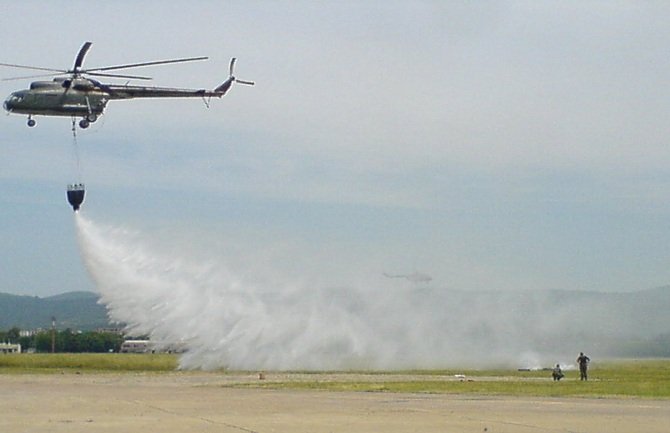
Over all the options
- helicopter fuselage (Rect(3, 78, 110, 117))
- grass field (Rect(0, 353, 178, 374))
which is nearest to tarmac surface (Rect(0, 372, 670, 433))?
helicopter fuselage (Rect(3, 78, 110, 117))

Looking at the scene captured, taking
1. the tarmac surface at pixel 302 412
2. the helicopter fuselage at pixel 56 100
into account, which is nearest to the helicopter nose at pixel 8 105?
the helicopter fuselage at pixel 56 100

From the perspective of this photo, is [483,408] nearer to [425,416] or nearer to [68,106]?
[425,416]

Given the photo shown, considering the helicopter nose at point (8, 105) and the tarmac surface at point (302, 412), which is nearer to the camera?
the tarmac surface at point (302, 412)

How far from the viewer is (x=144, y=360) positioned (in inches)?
3551

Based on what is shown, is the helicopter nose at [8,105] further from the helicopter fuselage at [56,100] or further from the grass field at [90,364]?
the grass field at [90,364]

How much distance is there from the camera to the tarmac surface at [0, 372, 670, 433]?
28047 mm

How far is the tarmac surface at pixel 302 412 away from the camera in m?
28.0

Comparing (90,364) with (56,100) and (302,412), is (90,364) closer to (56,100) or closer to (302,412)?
(56,100)

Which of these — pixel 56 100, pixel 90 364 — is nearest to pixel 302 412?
pixel 56 100

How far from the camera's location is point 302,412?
32.9 meters

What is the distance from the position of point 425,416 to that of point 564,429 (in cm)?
489

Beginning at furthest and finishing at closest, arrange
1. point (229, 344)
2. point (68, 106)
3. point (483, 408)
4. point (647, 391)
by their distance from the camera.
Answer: point (229, 344) → point (68, 106) → point (647, 391) → point (483, 408)

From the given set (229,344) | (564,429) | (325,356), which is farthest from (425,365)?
(564,429)

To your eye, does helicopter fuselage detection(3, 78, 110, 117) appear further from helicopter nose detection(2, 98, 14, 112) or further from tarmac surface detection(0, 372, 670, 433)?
tarmac surface detection(0, 372, 670, 433)
